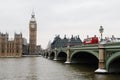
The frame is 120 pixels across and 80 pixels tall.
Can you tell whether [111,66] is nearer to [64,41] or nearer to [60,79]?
[60,79]

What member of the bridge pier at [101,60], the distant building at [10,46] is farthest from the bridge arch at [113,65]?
the distant building at [10,46]

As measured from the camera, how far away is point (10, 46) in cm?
17712

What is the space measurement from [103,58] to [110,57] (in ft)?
8.76

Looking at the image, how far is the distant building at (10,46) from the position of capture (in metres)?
175

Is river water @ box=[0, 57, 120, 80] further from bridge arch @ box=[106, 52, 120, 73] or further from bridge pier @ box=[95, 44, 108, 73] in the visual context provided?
bridge arch @ box=[106, 52, 120, 73]

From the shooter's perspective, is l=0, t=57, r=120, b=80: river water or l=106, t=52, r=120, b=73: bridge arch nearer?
l=0, t=57, r=120, b=80: river water

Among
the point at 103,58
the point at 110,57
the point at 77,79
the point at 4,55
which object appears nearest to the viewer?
the point at 77,79

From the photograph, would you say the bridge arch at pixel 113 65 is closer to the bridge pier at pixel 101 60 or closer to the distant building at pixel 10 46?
the bridge pier at pixel 101 60

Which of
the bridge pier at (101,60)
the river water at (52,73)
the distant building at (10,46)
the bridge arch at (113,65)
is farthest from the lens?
the distant building at (10,46)

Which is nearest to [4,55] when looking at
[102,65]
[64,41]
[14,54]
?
[14,54]

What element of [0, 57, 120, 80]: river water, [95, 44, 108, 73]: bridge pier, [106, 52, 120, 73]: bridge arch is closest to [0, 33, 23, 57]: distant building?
[0, 57, 120, 80]: river water

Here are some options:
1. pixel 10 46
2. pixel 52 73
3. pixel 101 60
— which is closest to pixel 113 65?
pixel 101 60

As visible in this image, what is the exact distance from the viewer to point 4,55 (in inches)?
6777

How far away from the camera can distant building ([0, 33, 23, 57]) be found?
174625 millimetres
